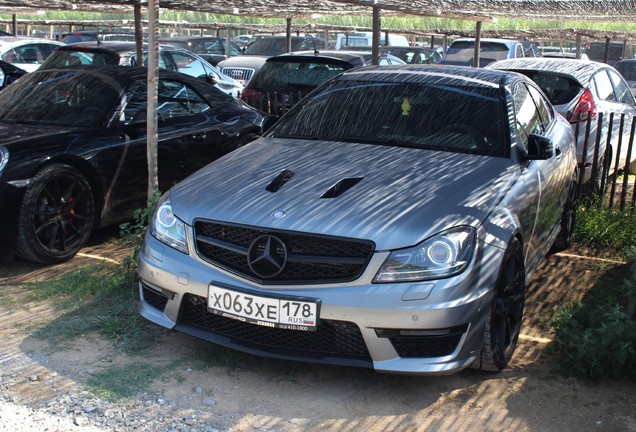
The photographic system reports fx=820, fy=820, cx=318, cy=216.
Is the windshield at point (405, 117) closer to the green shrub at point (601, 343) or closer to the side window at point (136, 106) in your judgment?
the green shrub at point (601, 343)

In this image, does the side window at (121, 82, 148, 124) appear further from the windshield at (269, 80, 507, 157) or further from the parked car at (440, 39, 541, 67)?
the parked car at (440, 39, 541, 67)

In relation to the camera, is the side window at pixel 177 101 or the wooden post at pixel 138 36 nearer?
the side window at pixel 177 101

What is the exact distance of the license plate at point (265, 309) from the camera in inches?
153

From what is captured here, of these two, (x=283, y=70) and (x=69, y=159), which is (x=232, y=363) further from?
(x=283, y=70)

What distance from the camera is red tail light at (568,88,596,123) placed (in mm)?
8922

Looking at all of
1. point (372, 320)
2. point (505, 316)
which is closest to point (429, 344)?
point (372, 320)

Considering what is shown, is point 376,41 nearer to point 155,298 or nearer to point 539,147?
point 539,147

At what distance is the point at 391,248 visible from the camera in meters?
3.88

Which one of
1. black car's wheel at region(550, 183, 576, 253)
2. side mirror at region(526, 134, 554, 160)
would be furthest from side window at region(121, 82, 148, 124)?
black car's wheel at region(550, 183, 576, 253)

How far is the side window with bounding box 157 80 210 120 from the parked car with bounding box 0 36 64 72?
9.93 metres

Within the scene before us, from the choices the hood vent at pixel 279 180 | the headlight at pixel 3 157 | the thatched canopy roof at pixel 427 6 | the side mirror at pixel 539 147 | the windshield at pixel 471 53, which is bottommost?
the windshield at pixel 471 53

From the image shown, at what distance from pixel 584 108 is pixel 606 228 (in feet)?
7.40

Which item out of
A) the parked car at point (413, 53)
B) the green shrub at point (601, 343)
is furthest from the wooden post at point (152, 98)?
the parked car at point (413, 53)

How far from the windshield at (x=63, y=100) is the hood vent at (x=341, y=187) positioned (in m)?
2.84
